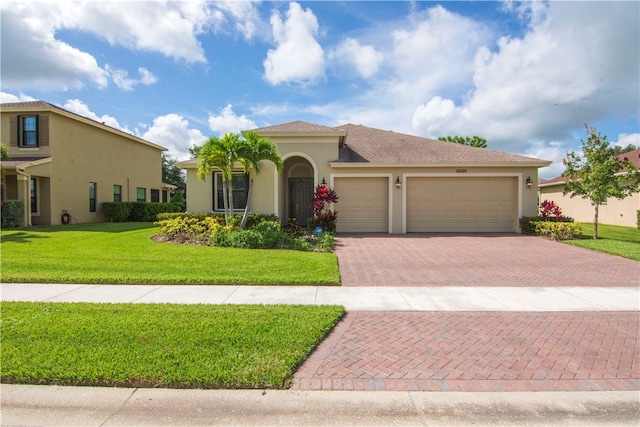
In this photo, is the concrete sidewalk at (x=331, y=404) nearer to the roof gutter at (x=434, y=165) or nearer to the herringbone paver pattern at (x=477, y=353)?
the herringbone paver pattern at (x=477, y=353)

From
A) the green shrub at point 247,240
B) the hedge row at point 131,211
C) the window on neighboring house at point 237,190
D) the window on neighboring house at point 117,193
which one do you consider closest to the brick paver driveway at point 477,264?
the green shrub at point 247,240

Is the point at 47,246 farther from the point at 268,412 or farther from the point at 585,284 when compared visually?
the point at 585,284

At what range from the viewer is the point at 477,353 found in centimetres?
393

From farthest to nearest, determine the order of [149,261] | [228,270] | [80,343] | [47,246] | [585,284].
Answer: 1. [47,246]
2. [149,261]
3. [228,270]
4. [585,284]
5. [80,343]

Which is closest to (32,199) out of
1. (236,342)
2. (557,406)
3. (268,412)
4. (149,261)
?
(149,261)

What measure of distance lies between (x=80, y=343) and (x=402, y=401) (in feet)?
11.9

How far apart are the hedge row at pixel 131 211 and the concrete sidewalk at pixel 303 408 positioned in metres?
18.9

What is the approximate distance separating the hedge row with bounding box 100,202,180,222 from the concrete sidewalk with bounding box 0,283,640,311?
49.5ft

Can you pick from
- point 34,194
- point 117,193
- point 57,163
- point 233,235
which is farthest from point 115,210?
point 233,235

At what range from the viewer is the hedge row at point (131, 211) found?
20797 mm

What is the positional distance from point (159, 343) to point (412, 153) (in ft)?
47.6

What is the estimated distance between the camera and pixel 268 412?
9.53ft

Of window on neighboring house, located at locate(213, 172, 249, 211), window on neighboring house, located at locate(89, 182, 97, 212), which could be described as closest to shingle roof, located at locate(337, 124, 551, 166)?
window on neighboring house, located at locate(213, 172, 249, 211)

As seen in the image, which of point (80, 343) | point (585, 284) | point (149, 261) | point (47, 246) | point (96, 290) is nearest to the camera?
point (80, 343)
